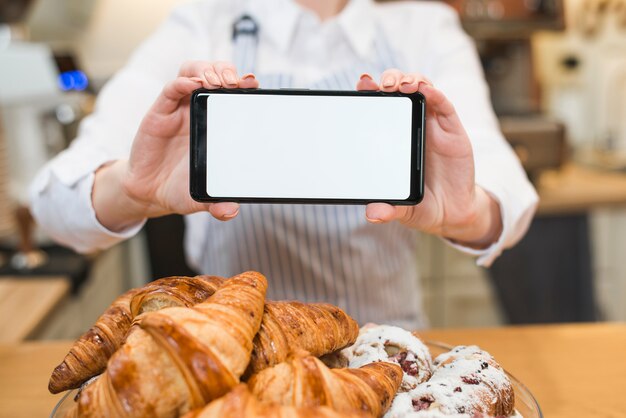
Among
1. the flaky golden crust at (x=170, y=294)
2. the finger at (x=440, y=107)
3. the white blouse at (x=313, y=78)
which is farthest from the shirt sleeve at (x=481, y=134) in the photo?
the flaky golden crust at (x=170, y=294)

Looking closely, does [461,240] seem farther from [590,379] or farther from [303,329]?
[303,329]

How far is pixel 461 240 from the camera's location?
0.92 m

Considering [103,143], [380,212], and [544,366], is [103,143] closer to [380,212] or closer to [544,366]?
[380,212]

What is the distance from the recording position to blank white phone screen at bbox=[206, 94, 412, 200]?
0.56 metres

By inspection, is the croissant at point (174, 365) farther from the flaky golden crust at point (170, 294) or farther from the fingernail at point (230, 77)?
the fingernail at point (230, 77)

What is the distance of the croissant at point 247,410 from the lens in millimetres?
393

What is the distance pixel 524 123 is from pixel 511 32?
1.29 feet

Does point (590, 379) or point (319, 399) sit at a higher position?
point (319, 399)

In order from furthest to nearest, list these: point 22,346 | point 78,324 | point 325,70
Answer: point 78,324 < point 325,70 < point 22,346

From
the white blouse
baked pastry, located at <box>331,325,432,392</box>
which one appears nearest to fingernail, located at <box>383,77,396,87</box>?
baked pastry, located at <box>331,325,432,392</box>

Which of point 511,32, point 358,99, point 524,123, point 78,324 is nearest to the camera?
point 358,99

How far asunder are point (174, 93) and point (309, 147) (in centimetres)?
14

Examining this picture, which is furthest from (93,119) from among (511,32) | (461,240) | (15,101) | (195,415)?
(511,32)

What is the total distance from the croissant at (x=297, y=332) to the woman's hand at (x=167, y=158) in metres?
0.11
